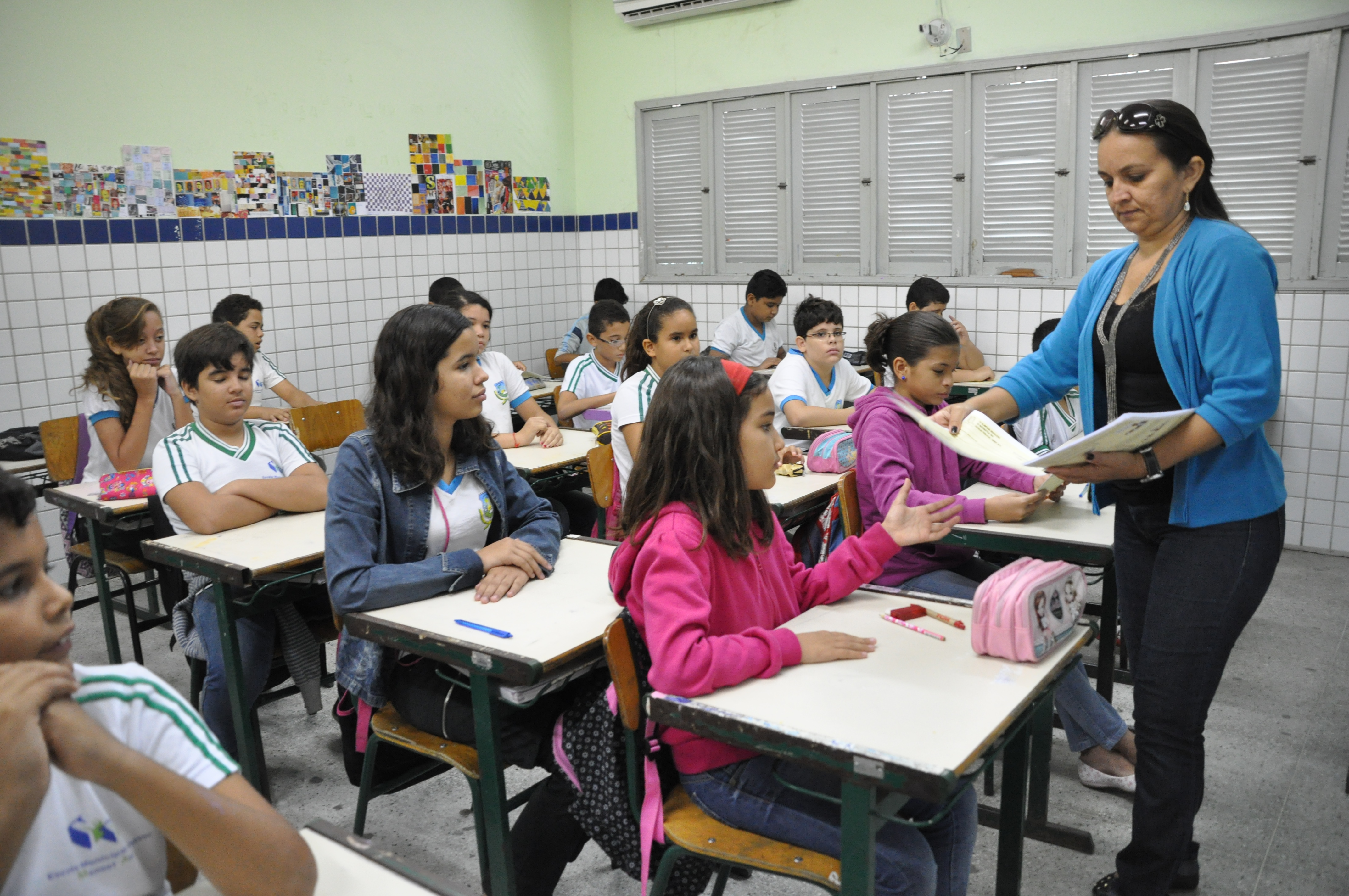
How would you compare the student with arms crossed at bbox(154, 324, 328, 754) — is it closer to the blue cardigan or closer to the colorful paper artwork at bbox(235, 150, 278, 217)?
the blue cardigan

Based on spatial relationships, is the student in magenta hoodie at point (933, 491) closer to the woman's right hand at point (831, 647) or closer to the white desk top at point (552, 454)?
the woman's right hand at point (831, 647)

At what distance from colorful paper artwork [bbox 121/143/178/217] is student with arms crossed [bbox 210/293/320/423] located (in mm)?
522

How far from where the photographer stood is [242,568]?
2.33 metres

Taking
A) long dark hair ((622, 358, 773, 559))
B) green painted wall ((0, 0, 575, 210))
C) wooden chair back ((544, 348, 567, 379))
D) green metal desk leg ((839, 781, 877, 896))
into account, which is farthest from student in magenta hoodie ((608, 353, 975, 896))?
wooden chair back ((544, 348, 567, 379))

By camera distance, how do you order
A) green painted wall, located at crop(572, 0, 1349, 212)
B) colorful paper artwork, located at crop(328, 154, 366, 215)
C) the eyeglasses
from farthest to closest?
colorful paper artwork, located at crop(328, 154, 366, 215)
green painted wall, located at crop(572, 0, 1349, 212)
the eyeglasses

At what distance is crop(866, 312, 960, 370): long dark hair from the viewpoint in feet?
8.91

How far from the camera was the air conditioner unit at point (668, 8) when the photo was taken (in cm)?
632

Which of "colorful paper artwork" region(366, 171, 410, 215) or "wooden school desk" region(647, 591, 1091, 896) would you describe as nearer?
"wooden school desk" region(647, 591, 1091, 896)

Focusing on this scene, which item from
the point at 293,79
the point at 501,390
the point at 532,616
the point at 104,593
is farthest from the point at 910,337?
the point at 293,79

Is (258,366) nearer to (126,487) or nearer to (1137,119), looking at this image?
(126,487)

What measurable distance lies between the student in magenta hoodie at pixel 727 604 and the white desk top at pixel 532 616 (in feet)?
0.49

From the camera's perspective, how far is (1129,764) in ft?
8.68

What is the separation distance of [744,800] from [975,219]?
4.85 metres

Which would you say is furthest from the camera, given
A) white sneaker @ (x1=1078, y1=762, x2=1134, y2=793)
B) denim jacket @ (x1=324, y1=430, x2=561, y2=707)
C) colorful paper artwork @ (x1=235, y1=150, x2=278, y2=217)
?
colorful paper artwork @ (x1=235, y1=150, x2=278, y2=217)
